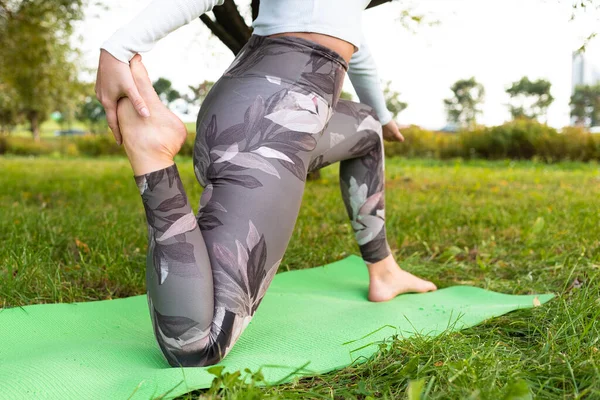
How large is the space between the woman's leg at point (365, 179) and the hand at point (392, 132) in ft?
0.67

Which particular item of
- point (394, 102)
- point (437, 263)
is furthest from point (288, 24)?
point (394, 102)

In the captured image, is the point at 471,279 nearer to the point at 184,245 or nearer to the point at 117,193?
the point at 184,245

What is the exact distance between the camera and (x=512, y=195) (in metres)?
4.84

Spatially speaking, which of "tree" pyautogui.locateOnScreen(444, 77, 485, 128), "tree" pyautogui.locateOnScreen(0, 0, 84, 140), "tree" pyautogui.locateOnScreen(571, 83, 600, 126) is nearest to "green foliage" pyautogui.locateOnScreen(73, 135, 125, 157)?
"tree" pyautogui.locateOnScreen(0, 0, 84, 140)

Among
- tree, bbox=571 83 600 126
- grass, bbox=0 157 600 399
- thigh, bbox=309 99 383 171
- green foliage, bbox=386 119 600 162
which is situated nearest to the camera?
grass, bbox=0 157 600 399

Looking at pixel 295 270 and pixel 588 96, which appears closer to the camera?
pixel 295 270

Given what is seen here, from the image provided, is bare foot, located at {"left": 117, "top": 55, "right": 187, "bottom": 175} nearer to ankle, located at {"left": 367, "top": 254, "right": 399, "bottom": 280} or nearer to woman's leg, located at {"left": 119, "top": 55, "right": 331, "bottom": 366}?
woman's leg, located at {"left": 119, "top": 55, "right": 331, "bottom": 366}

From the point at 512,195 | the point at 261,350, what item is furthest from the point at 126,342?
the point at 512,195

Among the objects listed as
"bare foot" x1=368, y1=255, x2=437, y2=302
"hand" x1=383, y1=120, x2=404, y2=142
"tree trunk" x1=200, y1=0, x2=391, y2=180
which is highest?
"tree trunk" x1=200, y1=0, x2=391, y2=180

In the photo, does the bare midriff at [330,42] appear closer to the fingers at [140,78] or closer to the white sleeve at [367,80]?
the white sleeve at [367,80]

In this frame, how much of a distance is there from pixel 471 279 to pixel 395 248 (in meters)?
0.48

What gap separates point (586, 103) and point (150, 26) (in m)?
49.9

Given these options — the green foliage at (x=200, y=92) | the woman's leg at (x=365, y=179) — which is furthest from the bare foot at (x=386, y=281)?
the green foliage at (x=200, y=92)

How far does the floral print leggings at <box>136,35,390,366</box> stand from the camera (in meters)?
1.28
